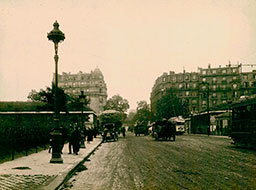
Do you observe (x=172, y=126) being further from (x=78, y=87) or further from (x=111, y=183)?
(x=78, y=87)

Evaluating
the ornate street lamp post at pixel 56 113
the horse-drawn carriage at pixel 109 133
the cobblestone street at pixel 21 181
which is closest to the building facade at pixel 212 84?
the horse-drawn carriage at pixel 109 133

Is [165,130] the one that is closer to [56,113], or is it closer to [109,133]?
[109,133]

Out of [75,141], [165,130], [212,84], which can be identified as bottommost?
[75,141]

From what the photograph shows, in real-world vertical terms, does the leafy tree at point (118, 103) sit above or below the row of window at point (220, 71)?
below

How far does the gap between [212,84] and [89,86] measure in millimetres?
50924

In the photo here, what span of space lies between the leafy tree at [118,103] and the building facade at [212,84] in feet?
62.3

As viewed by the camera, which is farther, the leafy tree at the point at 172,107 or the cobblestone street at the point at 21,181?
the leafy tree at the point at 172,107

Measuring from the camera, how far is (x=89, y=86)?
136 metres

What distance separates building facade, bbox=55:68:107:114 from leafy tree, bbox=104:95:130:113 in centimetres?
729

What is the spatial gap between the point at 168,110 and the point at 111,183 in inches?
3398

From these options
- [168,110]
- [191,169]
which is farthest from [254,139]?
[168,110]

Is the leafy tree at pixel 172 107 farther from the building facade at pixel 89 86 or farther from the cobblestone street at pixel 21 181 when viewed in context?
the cobblestone street at pixel 21 181

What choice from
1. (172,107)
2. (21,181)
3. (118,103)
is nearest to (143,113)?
(172,107)

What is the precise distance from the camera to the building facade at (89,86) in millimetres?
135500
